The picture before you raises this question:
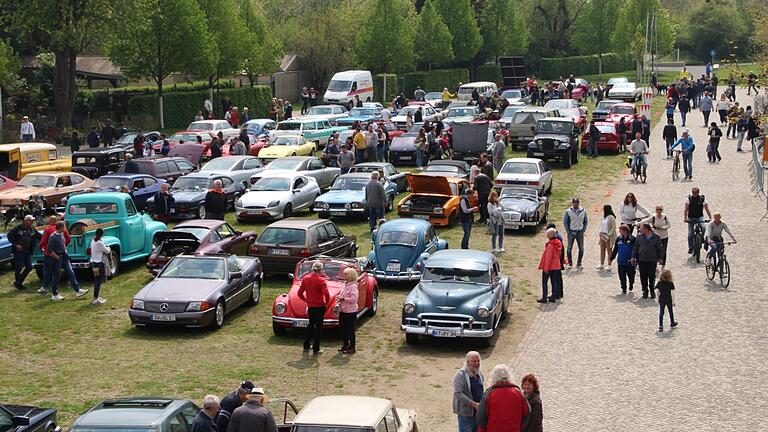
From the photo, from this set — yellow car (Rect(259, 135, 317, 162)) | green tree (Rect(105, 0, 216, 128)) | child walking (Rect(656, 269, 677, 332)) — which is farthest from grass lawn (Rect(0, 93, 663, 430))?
green tree (Rect(105, 0, 216, 128))

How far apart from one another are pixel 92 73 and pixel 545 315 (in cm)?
4865

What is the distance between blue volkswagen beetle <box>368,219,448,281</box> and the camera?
2277 cm

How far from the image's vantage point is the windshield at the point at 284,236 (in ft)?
76.4

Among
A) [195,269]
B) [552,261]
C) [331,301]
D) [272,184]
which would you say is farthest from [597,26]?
[331,301]

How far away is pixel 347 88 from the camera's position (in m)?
61.9

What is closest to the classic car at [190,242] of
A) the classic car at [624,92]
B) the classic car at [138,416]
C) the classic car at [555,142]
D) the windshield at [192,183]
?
the windshield at [192,183]

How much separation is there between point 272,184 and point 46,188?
6.58 meters

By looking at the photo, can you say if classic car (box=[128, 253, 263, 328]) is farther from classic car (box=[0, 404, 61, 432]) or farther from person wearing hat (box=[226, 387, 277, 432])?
person wearing hat (box=[226, 387, 277, 432])

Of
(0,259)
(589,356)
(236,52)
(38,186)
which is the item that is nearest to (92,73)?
(236,52)

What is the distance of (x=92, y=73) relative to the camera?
63500 mm

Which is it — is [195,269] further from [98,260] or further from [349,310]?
[349,310]

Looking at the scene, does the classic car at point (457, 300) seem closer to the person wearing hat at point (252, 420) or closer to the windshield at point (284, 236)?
the windshield at point (284, 236)

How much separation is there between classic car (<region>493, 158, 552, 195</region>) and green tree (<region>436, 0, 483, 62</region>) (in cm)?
4941

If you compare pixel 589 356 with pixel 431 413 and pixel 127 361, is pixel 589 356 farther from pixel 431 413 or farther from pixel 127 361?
pixel 127 361
